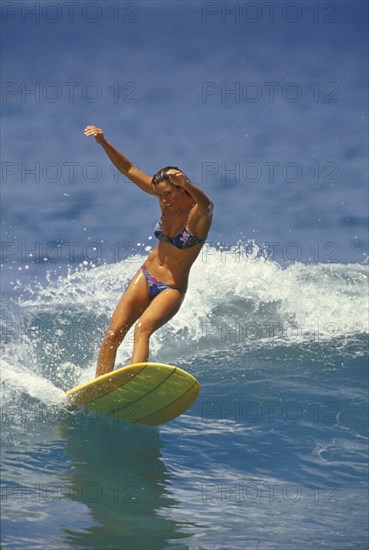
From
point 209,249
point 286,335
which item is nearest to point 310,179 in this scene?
point 209,249

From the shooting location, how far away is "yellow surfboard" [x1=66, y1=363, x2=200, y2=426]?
725 centimetres

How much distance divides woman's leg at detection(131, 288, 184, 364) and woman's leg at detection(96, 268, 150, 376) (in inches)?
3.9

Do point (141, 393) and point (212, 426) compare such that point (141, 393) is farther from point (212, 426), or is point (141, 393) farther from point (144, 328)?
point (212, 426)

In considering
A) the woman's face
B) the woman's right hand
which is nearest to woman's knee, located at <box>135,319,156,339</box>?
the woman's face

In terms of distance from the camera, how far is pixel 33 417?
25.3 feet

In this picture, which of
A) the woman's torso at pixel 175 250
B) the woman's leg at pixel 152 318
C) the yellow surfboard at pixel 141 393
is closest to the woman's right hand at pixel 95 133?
the woman's torso at pixel 175 250

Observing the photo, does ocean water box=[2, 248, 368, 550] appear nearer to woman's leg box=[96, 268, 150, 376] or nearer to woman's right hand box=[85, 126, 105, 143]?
woman's leg box=[96, 268, 150, 376]

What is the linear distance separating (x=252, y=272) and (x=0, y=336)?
12.2ft

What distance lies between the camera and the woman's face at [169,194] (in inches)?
286

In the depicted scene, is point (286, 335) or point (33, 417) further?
point (286, 335)

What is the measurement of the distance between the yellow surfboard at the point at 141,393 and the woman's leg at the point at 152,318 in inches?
6.9

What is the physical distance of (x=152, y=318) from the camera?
7418mm

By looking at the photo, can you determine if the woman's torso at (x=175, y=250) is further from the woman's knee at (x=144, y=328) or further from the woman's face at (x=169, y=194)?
the woman's knee at (x=144, y=328)

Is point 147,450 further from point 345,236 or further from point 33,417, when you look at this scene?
point 345,236
